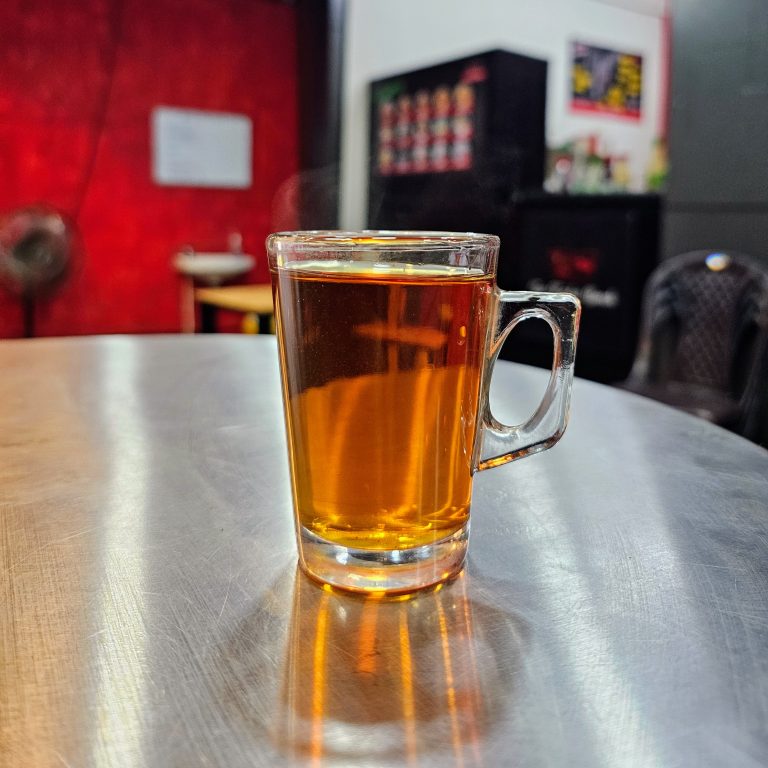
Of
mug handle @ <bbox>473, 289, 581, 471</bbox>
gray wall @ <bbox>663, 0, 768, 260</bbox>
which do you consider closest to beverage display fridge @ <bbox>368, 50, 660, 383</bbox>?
gray wall @ <bbox>663, 0, 768, 260</bbox>

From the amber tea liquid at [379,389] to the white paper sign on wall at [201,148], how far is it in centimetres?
459

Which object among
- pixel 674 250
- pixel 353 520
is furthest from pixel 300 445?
pixel 674 250

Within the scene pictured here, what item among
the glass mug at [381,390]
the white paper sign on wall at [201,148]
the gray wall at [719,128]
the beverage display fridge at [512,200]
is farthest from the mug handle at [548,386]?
the white paper sign on wall at [201,148]

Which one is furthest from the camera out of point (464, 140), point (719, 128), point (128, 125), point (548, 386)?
point (128, 125)

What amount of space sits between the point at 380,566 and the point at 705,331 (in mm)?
2013

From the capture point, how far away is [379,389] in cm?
38

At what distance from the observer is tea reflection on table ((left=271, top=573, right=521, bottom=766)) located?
0.84ft

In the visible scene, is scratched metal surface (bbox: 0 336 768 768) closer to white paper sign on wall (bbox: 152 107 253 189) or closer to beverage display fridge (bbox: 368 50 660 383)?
beverage display fridge (bbox: 368 50 660 383)

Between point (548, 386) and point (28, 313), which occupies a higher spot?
point (548, 386)

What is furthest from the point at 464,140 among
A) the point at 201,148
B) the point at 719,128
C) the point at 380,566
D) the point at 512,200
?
the point at 380,566

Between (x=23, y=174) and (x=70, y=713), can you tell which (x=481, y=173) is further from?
(x=70, y=713)

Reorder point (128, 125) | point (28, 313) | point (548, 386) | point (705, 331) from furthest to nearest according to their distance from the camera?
point (128, 125) < point (28, 313) < point (705, 331) < point (548, 386)

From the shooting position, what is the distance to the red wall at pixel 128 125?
13.7ft

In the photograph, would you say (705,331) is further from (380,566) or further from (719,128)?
(380,566)
